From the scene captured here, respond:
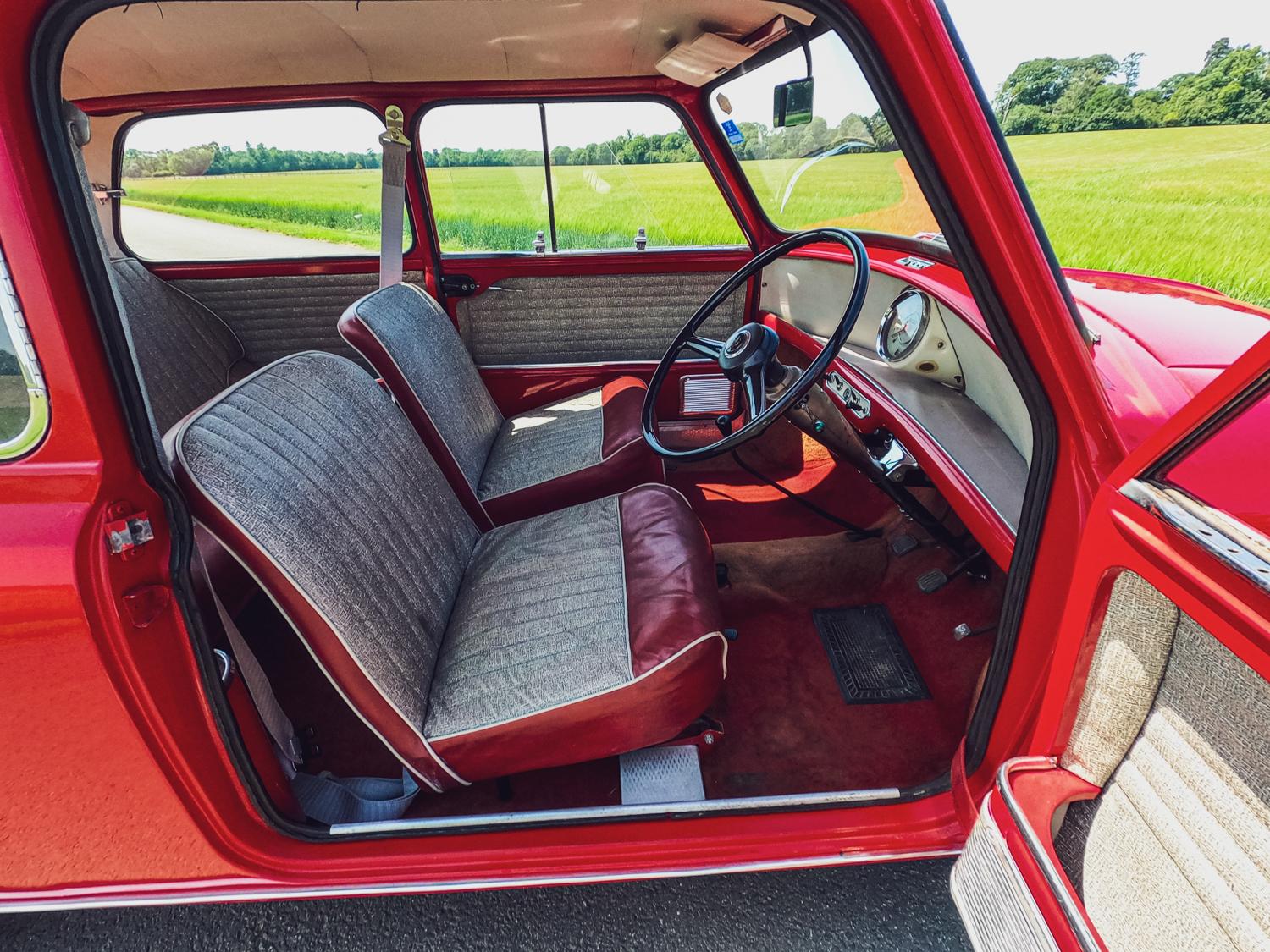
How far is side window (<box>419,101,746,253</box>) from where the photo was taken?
270 cm

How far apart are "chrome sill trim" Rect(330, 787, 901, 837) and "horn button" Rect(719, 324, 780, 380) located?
0.93m

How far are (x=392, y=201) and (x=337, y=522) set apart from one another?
157 cm

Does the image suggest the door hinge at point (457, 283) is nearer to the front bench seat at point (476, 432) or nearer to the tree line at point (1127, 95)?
the front bench seat at point (476, 432)

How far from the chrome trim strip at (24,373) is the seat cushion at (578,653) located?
0.74m

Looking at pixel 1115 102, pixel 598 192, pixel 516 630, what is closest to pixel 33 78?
pixel 516 630

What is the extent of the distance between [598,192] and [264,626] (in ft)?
6.75

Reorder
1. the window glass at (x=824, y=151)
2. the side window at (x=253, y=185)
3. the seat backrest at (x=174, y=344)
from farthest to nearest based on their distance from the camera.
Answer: the side window at (x=253, y=185), the seat backrest at (x=174, y=344), the window glass at (x=824, y=151)

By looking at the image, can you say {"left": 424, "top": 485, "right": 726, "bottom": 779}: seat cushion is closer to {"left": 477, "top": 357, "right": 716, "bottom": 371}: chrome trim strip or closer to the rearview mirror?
the rearview mirror

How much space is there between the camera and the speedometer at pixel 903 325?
5.89 feet

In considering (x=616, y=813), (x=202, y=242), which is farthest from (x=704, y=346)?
(x=202, y=242)

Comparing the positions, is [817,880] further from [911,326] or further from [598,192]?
[598,192]

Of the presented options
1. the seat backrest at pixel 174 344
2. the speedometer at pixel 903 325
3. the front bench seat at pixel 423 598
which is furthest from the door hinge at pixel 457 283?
the speedometer at pixel 903 325

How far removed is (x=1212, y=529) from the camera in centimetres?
77

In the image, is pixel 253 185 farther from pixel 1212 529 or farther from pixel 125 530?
pixel 1212 529
